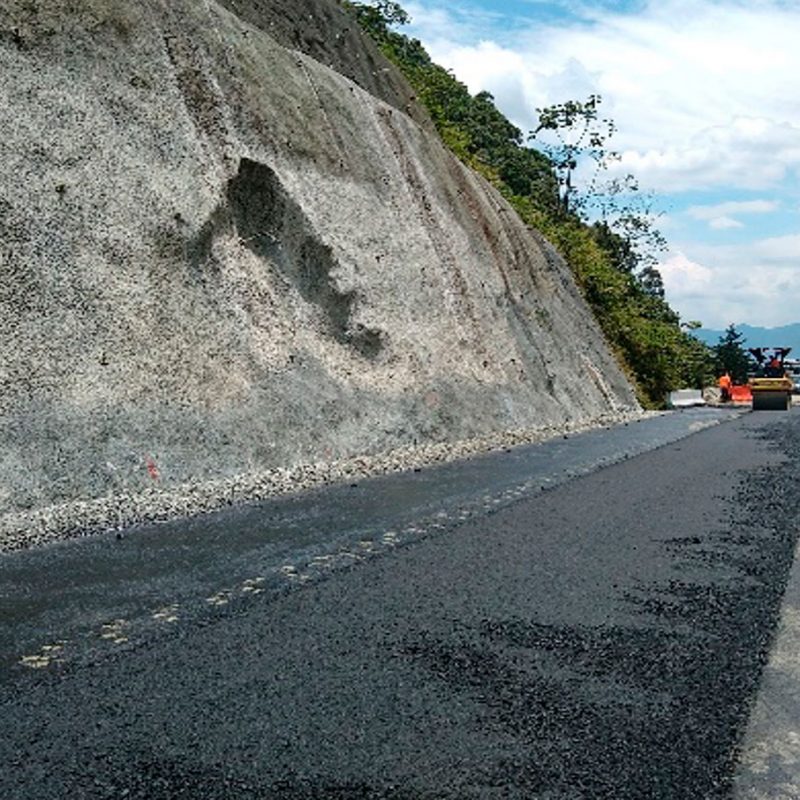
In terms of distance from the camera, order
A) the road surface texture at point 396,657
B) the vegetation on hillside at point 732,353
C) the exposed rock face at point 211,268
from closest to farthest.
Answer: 1. the road surface texture at point 396,657
2. the exposed rock face at point 211,268
3. the vegetation on hillside at point 732,353

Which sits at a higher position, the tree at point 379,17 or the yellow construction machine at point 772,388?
the tree at point 379,17

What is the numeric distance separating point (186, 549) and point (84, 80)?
964cm

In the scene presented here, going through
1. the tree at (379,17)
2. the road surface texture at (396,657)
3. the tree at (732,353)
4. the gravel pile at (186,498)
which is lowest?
the road surface texture at (396,657)

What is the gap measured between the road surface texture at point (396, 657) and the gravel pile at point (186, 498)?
0.52 metres

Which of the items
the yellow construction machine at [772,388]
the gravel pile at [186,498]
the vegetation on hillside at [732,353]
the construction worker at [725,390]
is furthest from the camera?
the vegetation on hillside at [732,353]

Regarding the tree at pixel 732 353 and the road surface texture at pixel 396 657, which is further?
the tree at pixel 732 353

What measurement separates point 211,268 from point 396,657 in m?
11.1

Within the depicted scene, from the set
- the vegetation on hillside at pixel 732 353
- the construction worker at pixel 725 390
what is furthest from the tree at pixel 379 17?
the vegetation on hillside at pixel 732 353

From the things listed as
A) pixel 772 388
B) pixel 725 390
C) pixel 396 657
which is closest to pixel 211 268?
pixel 396 657

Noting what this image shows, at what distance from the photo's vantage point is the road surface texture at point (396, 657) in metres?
3.62

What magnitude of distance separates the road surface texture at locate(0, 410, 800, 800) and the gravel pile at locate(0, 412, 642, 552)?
1.72 feet

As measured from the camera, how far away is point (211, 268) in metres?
15.1

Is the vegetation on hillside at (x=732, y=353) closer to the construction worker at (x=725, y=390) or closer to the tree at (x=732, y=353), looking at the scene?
the tree at (x=732, y=353)

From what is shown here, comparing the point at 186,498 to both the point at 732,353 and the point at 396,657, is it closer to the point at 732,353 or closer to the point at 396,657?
the point at 396,657
